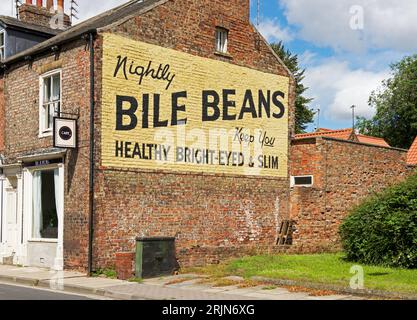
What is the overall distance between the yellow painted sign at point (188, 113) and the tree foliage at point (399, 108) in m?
30.7

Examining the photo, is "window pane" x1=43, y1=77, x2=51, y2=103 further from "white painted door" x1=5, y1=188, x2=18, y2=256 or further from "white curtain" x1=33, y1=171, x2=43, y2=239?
"white painted door" x1=5, y1=188, x2=18, y2=256

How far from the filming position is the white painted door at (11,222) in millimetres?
20672

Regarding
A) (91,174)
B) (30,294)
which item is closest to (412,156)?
(91,174)

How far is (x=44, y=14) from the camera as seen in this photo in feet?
85.3

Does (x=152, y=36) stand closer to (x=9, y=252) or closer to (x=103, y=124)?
(x=103, y=124)

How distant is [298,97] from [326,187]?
84.8 feet

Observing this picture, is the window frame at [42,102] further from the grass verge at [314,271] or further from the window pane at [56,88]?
the grass verge at [314,271]

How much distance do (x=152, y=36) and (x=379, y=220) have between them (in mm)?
8700

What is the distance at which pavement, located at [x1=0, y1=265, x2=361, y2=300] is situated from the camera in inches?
518

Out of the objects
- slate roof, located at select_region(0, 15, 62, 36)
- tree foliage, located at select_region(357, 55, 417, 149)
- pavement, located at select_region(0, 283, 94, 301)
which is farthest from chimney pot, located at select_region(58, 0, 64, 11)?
tree foliage, located at select_region(357, 55, 417, 149)

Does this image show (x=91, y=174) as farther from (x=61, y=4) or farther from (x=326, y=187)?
(x=61, y=4)

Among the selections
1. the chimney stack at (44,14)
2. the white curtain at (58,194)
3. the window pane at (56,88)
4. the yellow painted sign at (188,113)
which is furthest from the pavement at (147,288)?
the chimney stack at (44,14)

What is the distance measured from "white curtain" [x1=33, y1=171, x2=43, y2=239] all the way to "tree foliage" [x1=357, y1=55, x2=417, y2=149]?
37011mm
